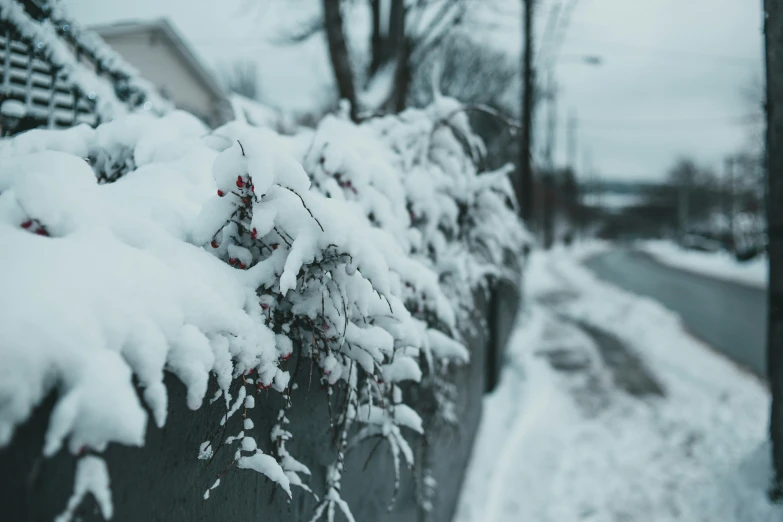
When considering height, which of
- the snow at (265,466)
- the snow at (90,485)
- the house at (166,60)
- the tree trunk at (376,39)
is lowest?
the snow at (265,466)

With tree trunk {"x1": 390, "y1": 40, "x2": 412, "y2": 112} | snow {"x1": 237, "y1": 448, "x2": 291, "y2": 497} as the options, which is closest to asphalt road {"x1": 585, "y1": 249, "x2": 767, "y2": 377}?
tree trunk {"x1": 390, "y1": 40, "x2": 412, "y2": 112}

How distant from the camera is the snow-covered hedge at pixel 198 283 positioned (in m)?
0.69

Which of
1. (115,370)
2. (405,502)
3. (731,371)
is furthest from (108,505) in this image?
(731,371)

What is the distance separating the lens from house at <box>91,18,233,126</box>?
15945mm

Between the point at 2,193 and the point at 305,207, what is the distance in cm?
63

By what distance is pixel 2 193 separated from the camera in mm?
1009

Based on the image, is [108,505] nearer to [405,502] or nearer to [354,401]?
[354,401]

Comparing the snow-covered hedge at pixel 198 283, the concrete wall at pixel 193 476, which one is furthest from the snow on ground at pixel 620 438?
the snow-covered hedge at pixel 198 283

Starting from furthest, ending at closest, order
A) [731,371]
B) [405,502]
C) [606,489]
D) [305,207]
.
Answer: [731,371] → [606,489] → [405,502] → [305,207]

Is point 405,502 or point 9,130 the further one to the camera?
point 9,130

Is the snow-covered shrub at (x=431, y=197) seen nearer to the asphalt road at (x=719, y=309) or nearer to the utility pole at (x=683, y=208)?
the asphalt road at (x=719, y=309)

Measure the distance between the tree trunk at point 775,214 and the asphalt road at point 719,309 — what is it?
347 cm

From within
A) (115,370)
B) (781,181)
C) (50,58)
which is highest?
(50,58)

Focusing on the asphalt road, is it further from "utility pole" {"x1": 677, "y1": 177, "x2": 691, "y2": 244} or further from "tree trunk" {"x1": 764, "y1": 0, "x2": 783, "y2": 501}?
"utility pole" {"x1": 677, "y1": 177, "x2": 691, "y2": 244}
